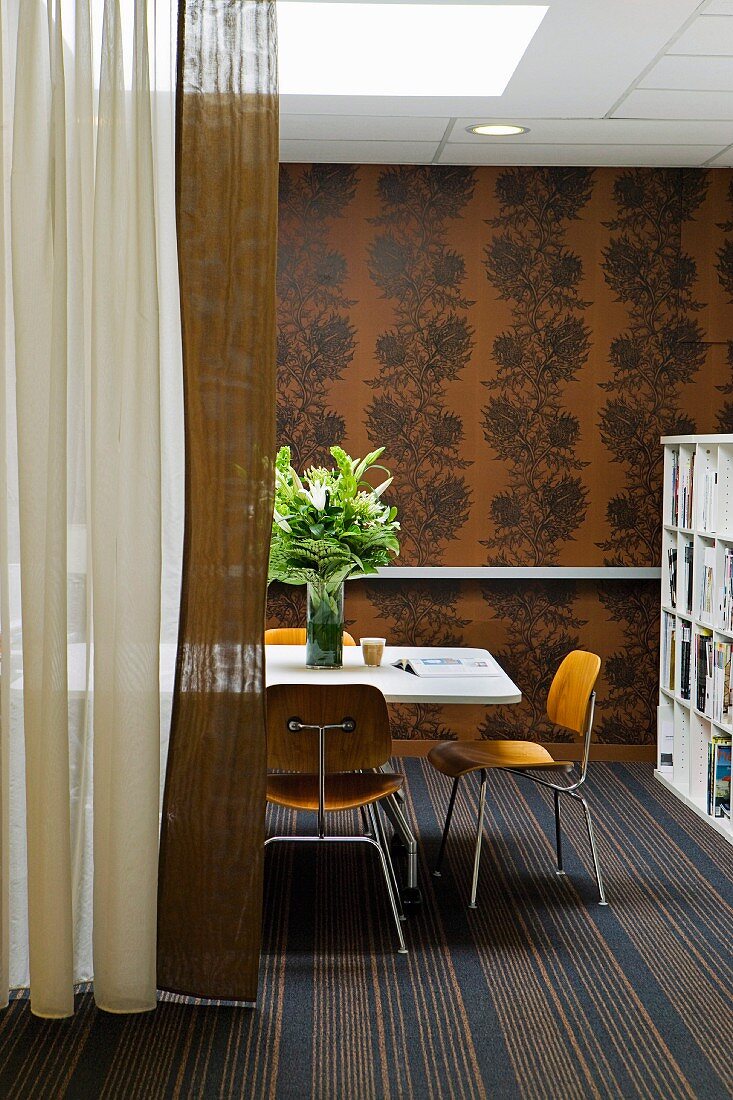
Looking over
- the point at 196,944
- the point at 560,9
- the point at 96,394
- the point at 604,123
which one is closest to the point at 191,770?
the point at 196,944

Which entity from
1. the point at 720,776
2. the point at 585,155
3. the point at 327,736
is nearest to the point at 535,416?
the point at 585,155

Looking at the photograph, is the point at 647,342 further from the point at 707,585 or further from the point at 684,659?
the point at 684,659

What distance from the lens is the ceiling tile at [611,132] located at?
526cm

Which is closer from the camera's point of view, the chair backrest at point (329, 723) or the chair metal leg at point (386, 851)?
the chair backrest at point (329, 723)

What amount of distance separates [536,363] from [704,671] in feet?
6.30

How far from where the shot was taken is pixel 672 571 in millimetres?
5797

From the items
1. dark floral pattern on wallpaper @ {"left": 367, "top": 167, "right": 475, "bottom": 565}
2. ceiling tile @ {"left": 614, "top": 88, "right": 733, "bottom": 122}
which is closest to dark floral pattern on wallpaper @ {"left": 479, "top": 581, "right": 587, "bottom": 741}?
dark floral pattern on wallpaper @ {"left": 367, "top": 167, "right": 475, "bottom": 565}

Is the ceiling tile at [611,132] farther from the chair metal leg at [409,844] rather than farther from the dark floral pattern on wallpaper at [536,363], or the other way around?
the chair metal leg at [409,844]

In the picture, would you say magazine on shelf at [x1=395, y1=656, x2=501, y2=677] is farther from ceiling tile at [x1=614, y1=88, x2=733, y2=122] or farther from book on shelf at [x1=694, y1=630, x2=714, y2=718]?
ceiling tile at [x1=614, y1=88, x2=733, y2=122]

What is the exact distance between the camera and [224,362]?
3051mm

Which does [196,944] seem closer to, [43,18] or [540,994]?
Result: [540,994]

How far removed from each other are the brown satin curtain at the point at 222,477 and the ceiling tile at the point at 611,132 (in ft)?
8.07

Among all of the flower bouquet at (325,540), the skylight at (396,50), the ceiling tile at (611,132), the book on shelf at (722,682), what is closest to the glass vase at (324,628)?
the flower bouquet at (325,540)

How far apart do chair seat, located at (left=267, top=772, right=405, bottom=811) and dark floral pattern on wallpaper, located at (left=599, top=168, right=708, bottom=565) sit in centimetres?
278
